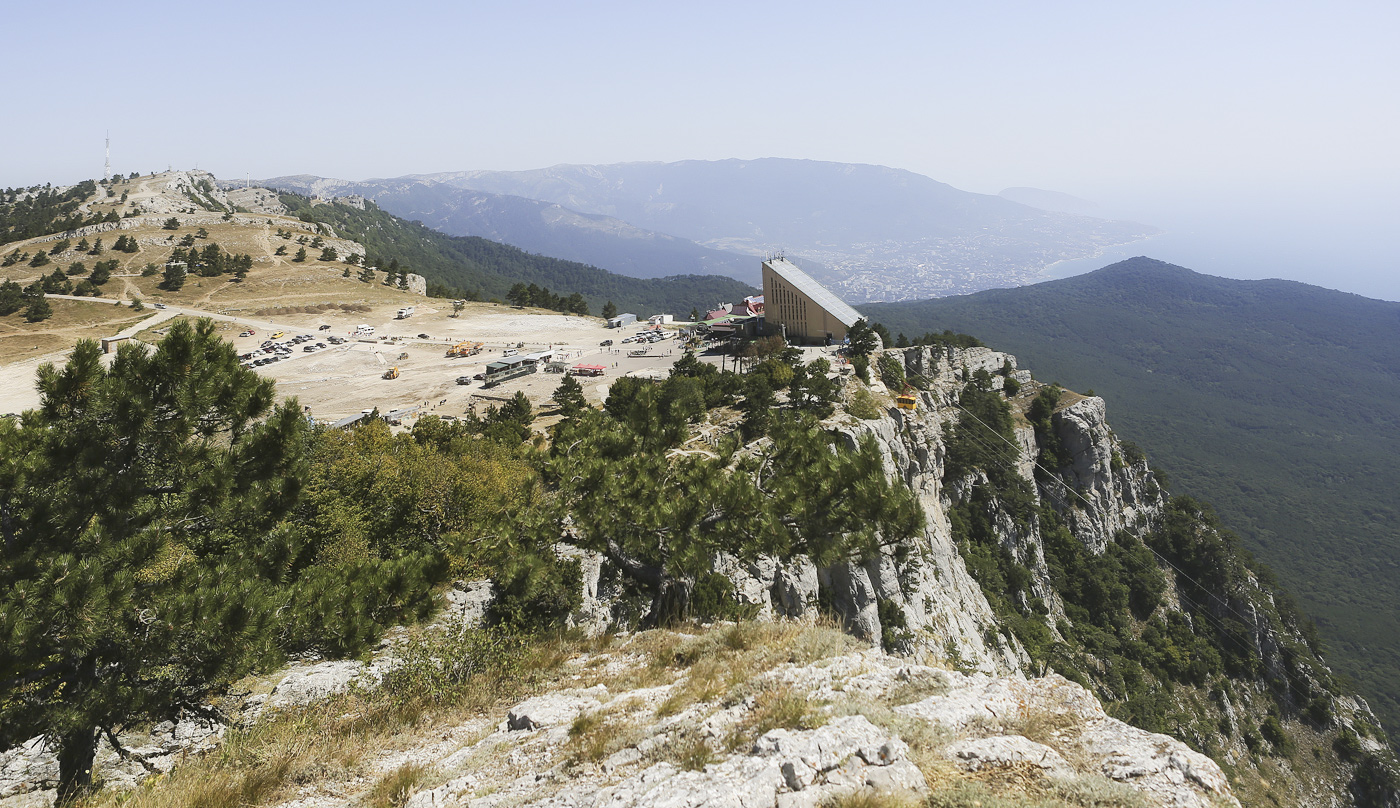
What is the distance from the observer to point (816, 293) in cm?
5028

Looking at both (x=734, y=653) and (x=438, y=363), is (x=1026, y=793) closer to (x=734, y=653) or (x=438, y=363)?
(x=734, y=653)

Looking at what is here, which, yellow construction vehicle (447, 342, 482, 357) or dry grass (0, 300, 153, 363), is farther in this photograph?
yellow construction vehicle (447, 342, 482, 357)

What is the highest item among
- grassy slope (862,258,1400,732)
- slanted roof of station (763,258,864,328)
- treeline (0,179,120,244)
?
treeline (0,179,120,244)

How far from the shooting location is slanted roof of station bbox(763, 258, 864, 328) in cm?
4784

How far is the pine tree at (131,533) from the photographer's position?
5.82m

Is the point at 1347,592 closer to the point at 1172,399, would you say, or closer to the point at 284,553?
the point at 1172,399

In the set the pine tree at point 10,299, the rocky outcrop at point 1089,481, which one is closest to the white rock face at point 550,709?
the rocky outcrop at point 1089,481

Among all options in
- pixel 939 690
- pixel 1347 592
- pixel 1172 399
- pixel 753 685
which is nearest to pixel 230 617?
pixel 753 685

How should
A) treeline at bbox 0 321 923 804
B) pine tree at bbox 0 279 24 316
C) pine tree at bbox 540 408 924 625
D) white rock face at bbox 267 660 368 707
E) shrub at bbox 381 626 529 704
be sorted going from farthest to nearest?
pine tree at bbox 0 279 24 316 → pine tree at bbox 540 408 924 625 → white rock face at bbox 267 660 368 707 → shrub at bbox 381 626 529 704 → treeline at bbox 0 321 923 804

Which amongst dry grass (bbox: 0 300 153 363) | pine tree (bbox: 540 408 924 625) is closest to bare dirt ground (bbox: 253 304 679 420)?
dry grass (bbox: 0 300 153 363)

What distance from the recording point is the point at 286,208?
162000mm

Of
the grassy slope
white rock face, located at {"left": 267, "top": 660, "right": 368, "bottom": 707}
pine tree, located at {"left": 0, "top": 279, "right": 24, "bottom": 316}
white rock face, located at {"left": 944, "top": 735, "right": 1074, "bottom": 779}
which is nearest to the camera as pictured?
white rock face, located at {"left": 944, "top": 735, "right": 1074, "bottom": 779}

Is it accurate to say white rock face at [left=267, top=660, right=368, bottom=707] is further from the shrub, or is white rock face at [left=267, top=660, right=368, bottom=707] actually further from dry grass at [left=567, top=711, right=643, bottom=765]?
dry grass at [left=567, top=711, right=643, bottom=765]

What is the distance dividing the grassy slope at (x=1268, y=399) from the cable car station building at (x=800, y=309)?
67781 mm
